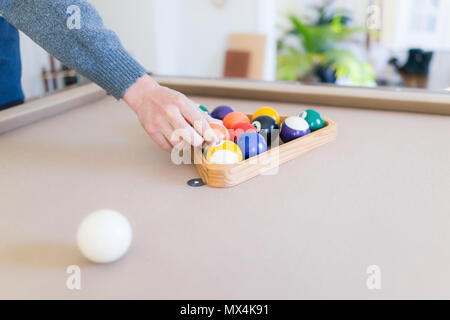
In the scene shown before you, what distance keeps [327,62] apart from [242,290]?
4161mm

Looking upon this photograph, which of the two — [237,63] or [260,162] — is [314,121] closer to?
[260,162]

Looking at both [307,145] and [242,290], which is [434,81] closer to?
[307,145]

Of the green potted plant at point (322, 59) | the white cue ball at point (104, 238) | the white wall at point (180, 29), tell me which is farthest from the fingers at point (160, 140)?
the green potted plant at point (322, 59)

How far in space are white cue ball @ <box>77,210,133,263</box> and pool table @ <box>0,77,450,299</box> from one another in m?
0.02

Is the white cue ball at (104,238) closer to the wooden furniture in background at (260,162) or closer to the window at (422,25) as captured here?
the wooden furniture in background at (260,162)

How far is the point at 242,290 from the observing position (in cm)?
61

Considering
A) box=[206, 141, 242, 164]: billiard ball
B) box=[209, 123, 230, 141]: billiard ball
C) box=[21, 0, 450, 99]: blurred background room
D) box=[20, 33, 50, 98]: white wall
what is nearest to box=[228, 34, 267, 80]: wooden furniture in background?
box=[21, 0, 450, 99]: blurred background room

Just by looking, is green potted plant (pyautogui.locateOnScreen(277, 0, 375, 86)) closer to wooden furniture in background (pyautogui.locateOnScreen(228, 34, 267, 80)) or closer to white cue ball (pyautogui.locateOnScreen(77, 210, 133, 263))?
wooden furniture in background (pyautogui.locateOnScreen(228, 34, 267, 80))

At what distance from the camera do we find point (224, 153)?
989 millimetres

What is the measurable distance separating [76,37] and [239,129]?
47 cm

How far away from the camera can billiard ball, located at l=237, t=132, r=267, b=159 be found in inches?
41.3
